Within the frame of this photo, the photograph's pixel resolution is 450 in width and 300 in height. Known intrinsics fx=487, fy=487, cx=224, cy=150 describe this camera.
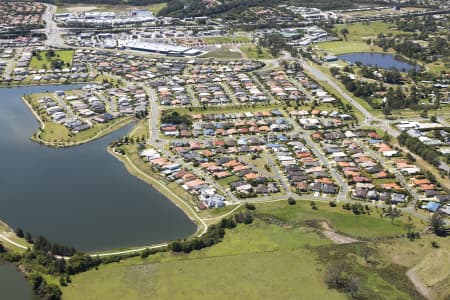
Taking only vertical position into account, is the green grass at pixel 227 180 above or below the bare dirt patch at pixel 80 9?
below

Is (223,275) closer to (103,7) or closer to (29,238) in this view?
(29,238)

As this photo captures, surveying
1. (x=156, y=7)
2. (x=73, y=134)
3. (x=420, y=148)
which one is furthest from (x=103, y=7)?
(x=420, y=148)

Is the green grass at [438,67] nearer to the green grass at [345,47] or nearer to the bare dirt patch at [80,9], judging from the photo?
the green grass at [345,47]

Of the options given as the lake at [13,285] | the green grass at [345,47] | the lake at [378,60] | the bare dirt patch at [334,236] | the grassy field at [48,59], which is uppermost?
the grassy field at [48,59]

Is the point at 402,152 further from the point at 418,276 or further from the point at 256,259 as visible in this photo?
the point at 256,259

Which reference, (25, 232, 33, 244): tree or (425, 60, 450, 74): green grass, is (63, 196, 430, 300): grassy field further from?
(425, 60, 450, 74): green grass

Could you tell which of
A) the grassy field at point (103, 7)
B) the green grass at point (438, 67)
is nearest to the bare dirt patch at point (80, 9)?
the grassy field at point (103, 7)
